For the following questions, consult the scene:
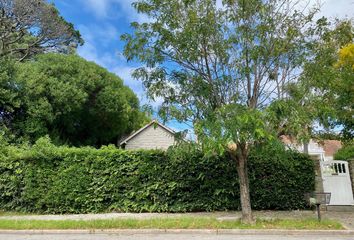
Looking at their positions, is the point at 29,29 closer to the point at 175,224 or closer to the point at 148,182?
the point at 148,182

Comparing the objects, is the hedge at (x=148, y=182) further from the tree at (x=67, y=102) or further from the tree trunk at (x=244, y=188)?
the tree at (x=67, y=102)

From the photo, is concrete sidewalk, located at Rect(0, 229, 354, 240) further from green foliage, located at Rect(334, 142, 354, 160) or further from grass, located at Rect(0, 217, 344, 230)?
green foliage, located at Rect(334, 142, 354, 160)

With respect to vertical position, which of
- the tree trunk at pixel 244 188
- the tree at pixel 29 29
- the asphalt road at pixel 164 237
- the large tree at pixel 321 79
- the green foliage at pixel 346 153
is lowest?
the asphalt road at pixel 164 237

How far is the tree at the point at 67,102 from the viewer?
1730 centimetres

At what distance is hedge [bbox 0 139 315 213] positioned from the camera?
11.2m

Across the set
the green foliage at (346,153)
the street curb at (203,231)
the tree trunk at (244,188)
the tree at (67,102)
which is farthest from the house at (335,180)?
the green foliage at (346,153)

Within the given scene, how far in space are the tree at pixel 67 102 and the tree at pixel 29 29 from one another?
9.65 feet

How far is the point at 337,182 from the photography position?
11.3 metres

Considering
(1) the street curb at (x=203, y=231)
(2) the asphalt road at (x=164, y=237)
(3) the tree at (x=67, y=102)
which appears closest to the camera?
(2) the asphalt road at (x=164, y=237)

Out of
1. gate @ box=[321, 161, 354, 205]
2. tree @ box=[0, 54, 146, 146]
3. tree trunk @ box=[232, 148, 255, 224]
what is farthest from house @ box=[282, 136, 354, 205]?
tree @ box=[0, 54, 146, 146]

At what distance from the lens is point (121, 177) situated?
1149cm

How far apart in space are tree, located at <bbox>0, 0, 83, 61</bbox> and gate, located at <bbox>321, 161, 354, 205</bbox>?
773 inches

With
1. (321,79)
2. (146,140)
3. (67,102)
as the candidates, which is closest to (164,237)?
(321,79)

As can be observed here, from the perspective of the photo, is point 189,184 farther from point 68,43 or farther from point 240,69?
point 68,43
